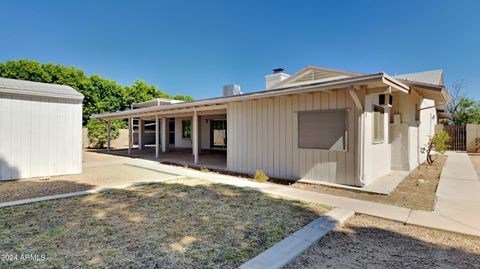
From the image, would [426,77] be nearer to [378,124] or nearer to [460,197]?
[378,124]

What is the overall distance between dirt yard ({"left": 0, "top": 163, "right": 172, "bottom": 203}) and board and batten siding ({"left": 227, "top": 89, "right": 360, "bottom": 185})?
9.25 feet

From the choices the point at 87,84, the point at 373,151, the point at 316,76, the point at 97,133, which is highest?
the point at 87,84

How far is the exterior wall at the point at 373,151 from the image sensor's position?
6023 mm

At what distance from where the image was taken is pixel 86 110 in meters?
21.6

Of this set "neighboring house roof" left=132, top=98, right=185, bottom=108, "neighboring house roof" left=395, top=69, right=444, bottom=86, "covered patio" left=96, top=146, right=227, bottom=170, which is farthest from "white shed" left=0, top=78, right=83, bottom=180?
Result: "neighboring house roof" left=395, top=69, right=444, bottom=86

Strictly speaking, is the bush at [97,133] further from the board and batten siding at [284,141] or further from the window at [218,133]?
the board and batten siding at [284,141]

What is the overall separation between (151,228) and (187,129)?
50.7ft

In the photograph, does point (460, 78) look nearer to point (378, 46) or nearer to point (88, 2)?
point (378, 46)

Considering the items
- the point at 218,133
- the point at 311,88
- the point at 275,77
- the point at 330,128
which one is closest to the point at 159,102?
the point at 218,133

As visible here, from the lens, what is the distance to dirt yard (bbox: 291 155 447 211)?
4856 millimetres

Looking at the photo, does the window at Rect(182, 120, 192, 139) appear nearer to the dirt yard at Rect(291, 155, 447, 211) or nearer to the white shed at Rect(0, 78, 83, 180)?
the white shed at Rect(0, 78, 83, 180)

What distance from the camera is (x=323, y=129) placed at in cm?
638

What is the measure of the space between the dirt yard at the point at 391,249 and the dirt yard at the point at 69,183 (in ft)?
18.1

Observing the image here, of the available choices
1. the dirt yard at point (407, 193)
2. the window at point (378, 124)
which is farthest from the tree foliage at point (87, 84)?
the window at point (378, 124)
